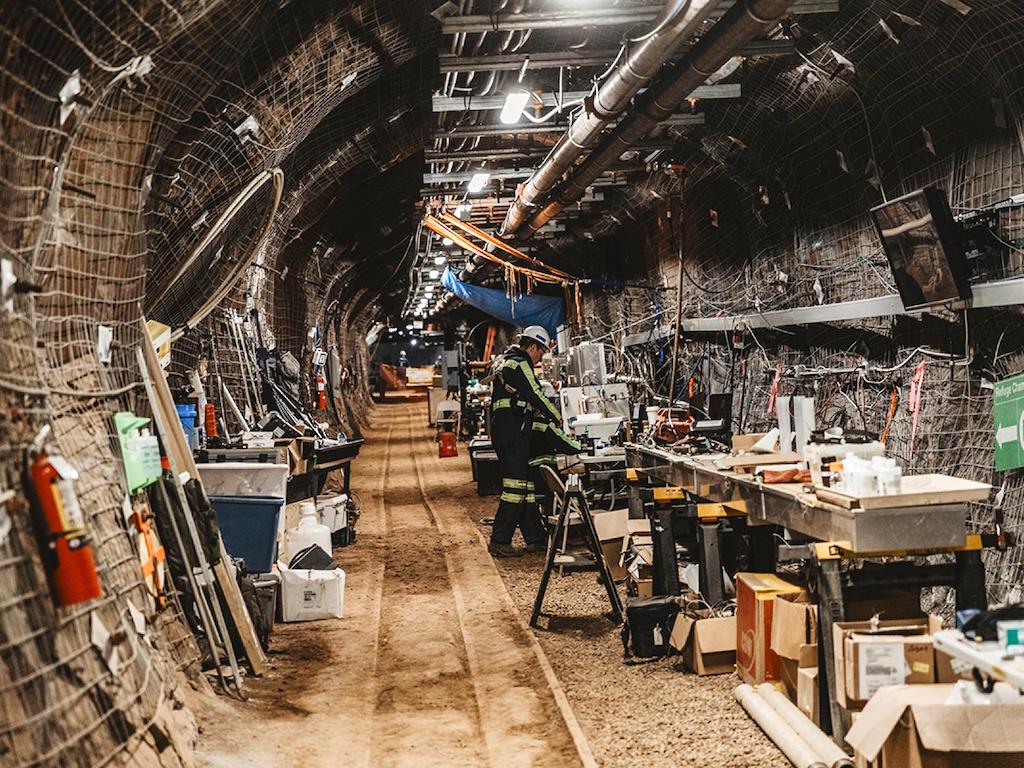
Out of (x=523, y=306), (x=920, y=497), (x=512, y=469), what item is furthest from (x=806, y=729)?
(x=523, y=306)

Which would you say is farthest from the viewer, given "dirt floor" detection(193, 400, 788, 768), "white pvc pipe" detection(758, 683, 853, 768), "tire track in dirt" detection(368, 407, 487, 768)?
"tire track in dirt" detection(368, 407, 487, 768)

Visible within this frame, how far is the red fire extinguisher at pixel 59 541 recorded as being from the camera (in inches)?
125

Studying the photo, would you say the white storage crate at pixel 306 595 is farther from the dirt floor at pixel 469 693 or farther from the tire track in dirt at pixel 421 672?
the tire track in dirt at pixel 421 672

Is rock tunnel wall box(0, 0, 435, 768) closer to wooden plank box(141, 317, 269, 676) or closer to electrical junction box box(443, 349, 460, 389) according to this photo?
wooden plank box(141, 317, 269, 676)

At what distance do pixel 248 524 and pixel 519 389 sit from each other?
284cm

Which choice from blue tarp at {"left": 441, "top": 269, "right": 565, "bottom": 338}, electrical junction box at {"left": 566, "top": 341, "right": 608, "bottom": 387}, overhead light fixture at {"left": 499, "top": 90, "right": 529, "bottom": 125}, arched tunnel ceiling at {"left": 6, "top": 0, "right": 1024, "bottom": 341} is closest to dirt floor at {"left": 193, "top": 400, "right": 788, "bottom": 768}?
arched tunnel ceiling at {"left": 6, "top": 0, "right": 1024, "bottom": 341}

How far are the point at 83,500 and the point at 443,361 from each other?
24.9 meters

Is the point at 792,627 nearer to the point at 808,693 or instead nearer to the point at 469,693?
the point at 808,693

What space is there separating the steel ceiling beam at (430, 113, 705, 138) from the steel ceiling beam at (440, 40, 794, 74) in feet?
4.57

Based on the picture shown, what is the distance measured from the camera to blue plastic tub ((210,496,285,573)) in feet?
21.6

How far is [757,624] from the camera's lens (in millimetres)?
4906

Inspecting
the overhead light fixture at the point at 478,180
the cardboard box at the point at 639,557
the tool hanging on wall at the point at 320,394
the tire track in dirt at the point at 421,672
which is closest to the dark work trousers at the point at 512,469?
the tire track in dirt at the point at 421,672

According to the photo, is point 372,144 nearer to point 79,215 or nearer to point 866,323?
point 866,323

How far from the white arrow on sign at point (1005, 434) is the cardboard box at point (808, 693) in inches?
76.3
